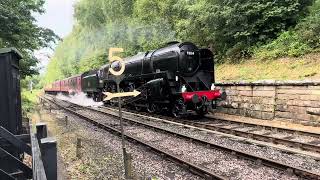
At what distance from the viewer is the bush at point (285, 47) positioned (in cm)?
1705

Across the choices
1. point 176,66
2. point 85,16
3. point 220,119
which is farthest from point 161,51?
point 85,16

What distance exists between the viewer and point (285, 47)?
58.9 ft

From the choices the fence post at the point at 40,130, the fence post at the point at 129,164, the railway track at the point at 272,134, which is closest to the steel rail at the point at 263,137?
the railway track at the point at 272,134

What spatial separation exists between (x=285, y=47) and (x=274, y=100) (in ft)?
16.1

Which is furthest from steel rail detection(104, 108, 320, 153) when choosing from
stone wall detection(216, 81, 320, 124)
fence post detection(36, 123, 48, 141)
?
fence post detection(36, 123, 48, 141)

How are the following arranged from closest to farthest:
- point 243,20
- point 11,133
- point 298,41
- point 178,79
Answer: point 11,133, point 178,79, point 298,41, point 243,20

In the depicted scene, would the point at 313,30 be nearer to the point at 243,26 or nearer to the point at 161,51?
the point at 243,26

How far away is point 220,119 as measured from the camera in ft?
49.8

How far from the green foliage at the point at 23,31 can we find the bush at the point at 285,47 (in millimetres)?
10369

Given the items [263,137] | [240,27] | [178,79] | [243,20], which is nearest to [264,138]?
[263,137]

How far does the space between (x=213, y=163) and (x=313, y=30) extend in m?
10.9

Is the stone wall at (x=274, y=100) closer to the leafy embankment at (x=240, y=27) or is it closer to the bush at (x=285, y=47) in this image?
the leafy embankment at (x=240, y=27)

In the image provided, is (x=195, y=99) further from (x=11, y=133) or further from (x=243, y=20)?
(x=11, y=133)

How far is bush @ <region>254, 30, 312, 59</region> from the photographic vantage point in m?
17.1
